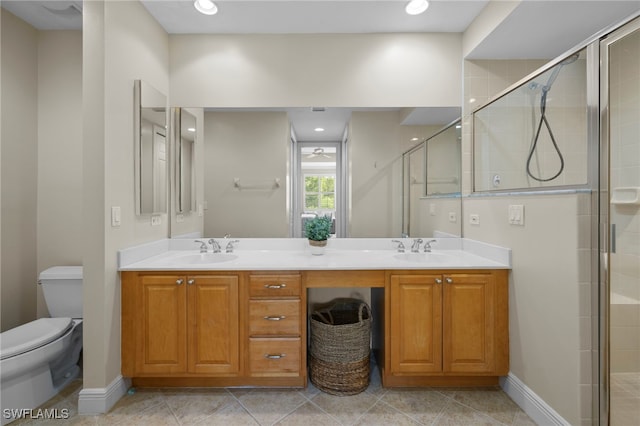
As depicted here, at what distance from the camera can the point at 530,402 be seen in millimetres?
1727

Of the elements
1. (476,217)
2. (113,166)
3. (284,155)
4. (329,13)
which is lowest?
(476,217)

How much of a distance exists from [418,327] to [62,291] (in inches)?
97.3

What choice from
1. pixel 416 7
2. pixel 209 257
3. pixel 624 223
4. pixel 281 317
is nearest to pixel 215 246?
pixel 209 257

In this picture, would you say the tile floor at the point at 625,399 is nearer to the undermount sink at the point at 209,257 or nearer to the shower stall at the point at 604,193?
the shower stall at the point at 604,193

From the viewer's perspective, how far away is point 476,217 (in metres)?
2.28

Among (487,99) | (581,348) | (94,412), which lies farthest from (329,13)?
(94,412)

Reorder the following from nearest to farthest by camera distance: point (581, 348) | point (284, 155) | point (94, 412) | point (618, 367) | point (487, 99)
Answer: point (618, 367), point (581, 348), point (94, 412), point (487, 99), point (284, 155)

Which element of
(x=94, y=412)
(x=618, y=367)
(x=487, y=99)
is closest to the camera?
(x=618, y=367)

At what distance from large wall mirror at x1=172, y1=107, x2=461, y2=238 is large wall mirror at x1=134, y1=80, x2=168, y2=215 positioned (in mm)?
166

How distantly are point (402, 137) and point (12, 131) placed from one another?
2952mm

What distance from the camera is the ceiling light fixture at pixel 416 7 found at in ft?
6.73

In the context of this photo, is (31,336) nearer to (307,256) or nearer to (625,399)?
(307,256)

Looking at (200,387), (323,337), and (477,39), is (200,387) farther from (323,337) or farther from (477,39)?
(477,39)

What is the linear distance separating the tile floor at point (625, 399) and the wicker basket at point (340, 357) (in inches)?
47.3
